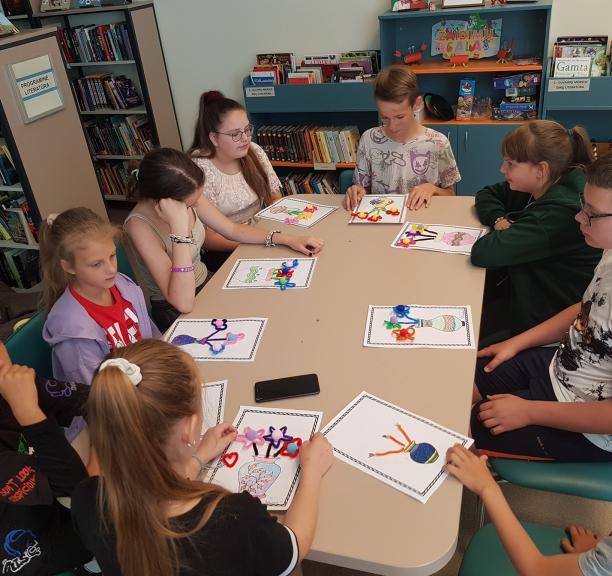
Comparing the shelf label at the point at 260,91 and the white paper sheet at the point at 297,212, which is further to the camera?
the shelf label at the point at 260,91

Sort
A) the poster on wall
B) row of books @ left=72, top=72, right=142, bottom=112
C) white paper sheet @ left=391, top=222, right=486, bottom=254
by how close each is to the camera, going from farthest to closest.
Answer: row of books @ left=72, top=72, right=142, bottom=112 → the poster on wall → white paper sheet @ left=391, top=222, right=486, bottom=254

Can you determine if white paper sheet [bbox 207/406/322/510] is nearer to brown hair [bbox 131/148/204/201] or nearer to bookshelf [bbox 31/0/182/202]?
brown hair [bbox 131/148/204/201]

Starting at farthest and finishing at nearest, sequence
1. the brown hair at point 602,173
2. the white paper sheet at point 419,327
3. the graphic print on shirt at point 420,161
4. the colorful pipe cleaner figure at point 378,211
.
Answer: the graphic print on shirt at point 420,161 < the colorful pipe cleaner figure at point 378,211 < the white paper sheet at point 419,327 < the brown hair at point 602,173

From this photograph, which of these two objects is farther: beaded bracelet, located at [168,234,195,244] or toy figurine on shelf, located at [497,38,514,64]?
toy figurine on shelf, located at [497,38,514,64]

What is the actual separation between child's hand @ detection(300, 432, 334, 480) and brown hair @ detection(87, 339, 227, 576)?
215 mm

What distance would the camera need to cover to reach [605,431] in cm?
133

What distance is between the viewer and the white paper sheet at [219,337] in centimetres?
150

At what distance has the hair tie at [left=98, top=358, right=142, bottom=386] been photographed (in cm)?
88

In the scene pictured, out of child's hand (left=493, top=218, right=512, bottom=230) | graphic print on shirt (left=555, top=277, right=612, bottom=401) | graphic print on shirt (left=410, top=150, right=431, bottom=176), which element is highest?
graphic print on shirt (left=410, top=150, right=431, bottom=176)

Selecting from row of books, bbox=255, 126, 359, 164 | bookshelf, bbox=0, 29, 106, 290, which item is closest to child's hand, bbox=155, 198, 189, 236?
bookshelf, bbox=0, 29, 106, 290

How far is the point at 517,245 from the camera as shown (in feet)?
5.71

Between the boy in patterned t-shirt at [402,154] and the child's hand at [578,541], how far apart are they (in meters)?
1.35

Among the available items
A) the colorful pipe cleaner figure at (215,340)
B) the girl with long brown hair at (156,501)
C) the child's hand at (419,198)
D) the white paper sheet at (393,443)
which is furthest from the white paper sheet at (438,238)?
the girl with long brown hair at (156,501)

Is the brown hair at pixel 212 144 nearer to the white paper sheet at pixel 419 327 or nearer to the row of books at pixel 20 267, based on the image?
the white paper sheet at pixel 419 327
